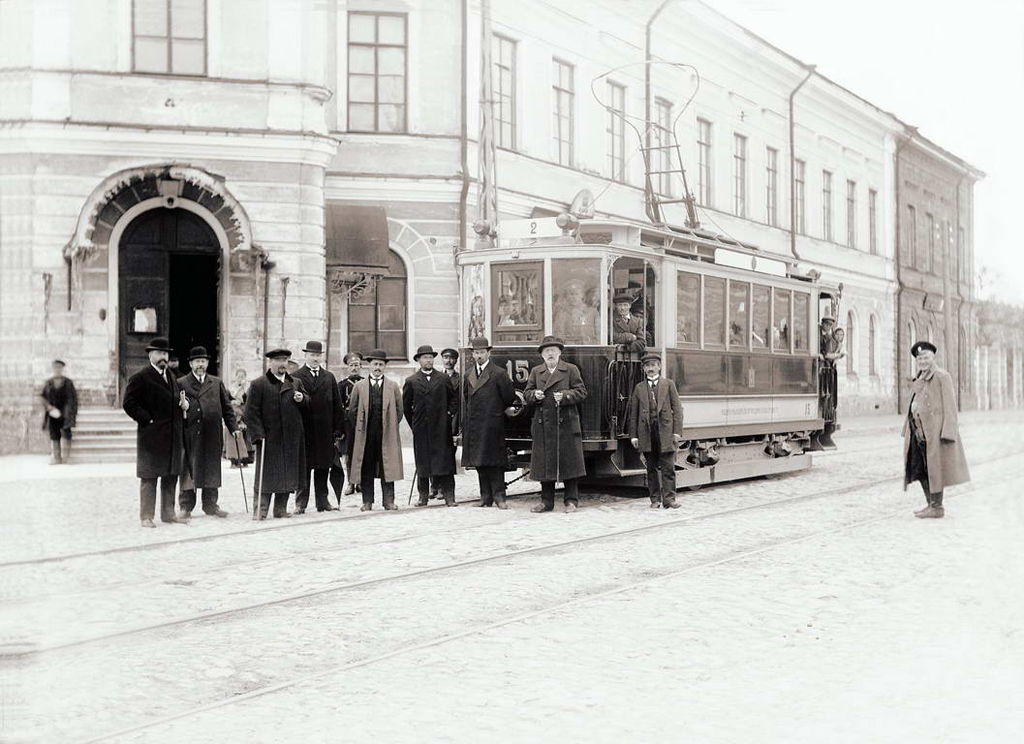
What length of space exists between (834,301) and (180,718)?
52.8ft

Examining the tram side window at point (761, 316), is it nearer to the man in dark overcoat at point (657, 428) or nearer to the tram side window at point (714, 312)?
the tram side window at point (714, 312)

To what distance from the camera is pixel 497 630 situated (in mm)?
6891

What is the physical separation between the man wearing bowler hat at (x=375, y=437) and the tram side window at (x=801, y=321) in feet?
22.7

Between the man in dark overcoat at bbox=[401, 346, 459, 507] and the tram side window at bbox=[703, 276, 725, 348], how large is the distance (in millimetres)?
3550

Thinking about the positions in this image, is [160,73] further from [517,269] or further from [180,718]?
[180,718]

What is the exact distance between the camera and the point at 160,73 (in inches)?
772

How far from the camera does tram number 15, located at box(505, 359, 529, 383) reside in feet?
44.8

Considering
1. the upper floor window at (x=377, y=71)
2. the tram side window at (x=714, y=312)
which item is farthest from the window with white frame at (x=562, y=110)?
the tram side window at (x=714, y=312)

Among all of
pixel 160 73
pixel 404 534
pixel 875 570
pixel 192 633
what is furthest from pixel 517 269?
pixel 160 73

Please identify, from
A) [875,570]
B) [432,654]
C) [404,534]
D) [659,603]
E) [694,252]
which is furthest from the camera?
[694,252]

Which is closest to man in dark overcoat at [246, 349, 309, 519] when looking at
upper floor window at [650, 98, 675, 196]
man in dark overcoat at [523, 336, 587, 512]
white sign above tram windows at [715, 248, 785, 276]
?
man in dark overcoat at [523, 336, 587, 512]

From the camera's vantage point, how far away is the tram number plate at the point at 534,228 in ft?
45.8

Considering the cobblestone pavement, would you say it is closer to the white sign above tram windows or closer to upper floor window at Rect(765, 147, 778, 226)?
the white sign above tram windows

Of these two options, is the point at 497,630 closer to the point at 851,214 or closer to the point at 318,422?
the point at 318,422
